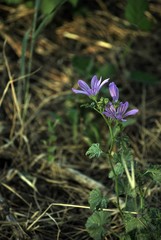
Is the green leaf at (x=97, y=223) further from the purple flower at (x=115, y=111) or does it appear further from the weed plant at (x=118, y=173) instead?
the purple flower at (x=115, y=111)

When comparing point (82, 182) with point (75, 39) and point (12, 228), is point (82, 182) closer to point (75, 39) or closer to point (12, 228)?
point (12, 228)

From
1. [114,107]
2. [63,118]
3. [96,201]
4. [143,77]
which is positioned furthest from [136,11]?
[96,201]

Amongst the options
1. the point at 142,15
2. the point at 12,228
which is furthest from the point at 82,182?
the point at 142,15

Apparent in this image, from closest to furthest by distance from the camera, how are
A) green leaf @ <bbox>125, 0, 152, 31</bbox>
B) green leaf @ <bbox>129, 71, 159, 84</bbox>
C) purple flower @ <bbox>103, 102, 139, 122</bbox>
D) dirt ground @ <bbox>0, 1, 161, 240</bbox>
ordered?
1. purple flower @ <bbox>103, 102, 139, 122</bbox>
2. dirt ground @ <bbox>0, 1, 161, 240</bbox>
3. green leaf @ <bbox>125, 0, 152, 31</bbox>
4. green leaf @ <bbox>129, 71, 159, 84</bbox>

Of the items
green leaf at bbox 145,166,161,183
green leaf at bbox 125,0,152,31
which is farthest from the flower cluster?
green leaf at bbox 125,0,152,31

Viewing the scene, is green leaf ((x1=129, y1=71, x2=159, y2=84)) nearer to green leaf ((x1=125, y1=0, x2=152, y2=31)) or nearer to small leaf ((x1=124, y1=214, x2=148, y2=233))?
green leaf ((x1=125, y1=0, x2=152, y2=31))

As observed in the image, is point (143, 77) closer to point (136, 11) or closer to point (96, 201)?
point (136, 11)

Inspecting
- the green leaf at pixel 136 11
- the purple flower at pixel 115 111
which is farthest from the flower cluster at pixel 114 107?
the green leaf at pixel 136 11
